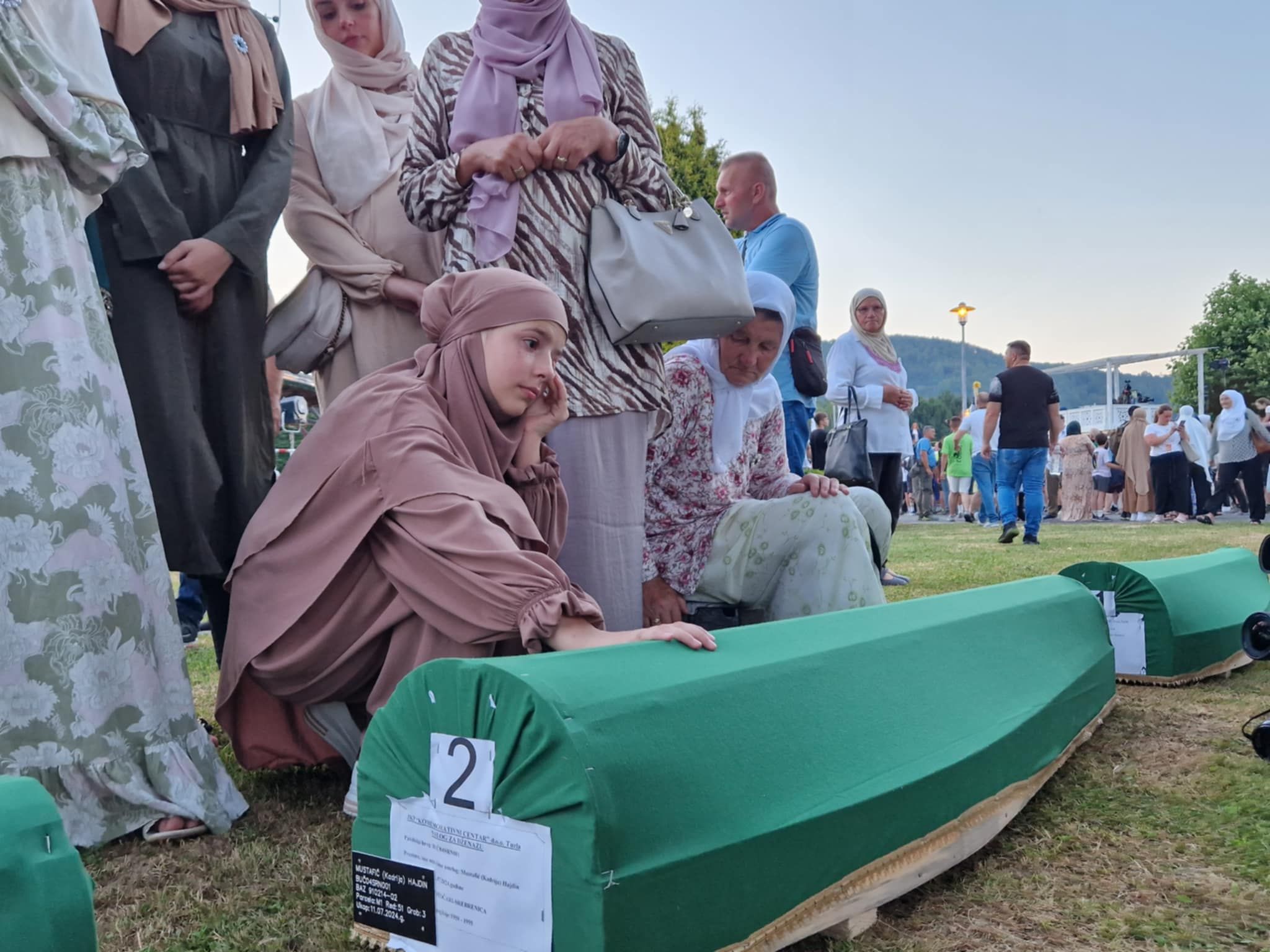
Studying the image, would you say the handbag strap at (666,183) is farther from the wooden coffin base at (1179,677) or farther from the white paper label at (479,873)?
the wooden coffin base at (1179,677)

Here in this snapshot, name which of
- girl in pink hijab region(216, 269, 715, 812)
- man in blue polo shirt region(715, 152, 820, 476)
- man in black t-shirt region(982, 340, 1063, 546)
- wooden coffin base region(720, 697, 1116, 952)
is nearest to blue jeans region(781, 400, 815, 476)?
man in blue polo shirt region(715, 152, 820, 476)

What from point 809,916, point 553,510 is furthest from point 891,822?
point 553,510

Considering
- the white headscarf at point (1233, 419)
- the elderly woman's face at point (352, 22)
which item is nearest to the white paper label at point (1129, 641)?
the elderly woman's face at point (352, 22)

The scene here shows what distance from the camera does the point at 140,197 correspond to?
8.30 feet

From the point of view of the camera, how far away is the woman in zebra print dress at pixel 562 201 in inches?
106

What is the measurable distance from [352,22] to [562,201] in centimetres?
89

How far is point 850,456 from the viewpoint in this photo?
579 centimetres

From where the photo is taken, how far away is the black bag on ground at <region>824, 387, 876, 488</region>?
5.75 meters

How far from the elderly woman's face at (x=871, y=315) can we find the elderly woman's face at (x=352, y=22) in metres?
3.97

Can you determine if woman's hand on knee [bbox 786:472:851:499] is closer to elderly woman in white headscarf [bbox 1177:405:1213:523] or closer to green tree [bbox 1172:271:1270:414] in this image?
elderly woman in white headscarf [bbox 1177:405:1213:523]

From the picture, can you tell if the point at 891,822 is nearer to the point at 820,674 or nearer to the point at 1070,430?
the point at 820,674

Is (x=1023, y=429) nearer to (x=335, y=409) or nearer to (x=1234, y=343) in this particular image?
(x=335, y=409)

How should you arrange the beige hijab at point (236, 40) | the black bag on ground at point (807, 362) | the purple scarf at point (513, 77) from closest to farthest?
the beige hijab at point (236, 40)
the purple scarf at point (513, 77)
the black bag on ground at point (807, 362)

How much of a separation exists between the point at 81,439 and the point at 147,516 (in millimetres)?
219
